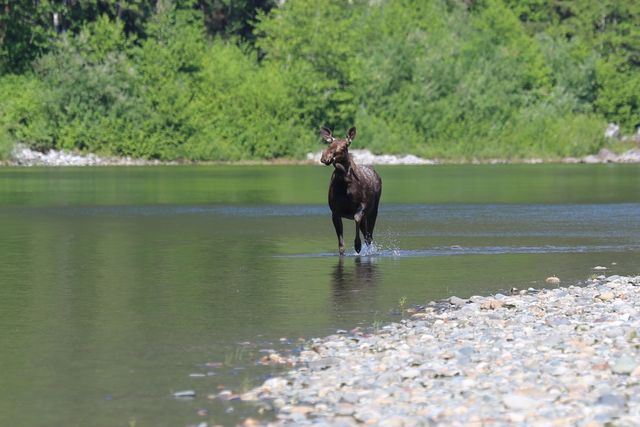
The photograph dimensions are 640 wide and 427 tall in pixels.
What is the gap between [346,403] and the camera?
45.4 feet

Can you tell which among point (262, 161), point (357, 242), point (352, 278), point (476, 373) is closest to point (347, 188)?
point (357, 242)

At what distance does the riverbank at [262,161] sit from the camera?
115 m

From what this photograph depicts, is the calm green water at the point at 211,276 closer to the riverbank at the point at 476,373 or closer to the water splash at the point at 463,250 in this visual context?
the water splash at the point at 463,250

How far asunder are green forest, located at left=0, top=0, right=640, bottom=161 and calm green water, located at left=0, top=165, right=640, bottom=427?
209 ft

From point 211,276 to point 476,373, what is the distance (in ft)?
41.4

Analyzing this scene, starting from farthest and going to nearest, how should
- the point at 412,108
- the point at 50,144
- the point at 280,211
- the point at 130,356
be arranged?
the point at 412,108, the point at 50,144, the point at 280,211, the point at 130,356

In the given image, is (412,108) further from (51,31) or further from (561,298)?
(561,298)

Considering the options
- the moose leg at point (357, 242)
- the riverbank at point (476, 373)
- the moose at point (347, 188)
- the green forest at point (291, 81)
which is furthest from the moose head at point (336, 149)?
the green forest at point (291, 81)

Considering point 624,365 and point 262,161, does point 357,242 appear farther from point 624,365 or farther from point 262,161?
point 262,161

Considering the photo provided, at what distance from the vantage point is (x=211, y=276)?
87.7 feet

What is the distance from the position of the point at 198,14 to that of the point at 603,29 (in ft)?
176

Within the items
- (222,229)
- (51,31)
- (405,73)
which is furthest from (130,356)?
(405,73)

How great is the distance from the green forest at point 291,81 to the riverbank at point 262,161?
88 cm

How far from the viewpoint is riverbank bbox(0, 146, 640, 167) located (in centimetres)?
11532
